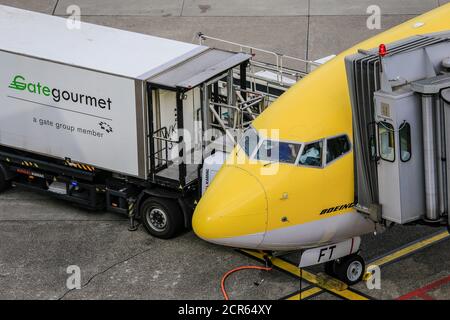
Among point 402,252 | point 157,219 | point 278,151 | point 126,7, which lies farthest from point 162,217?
point 126,7

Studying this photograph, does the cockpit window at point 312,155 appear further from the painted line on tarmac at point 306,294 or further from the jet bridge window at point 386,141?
the painted line on tarmac at point 306,294

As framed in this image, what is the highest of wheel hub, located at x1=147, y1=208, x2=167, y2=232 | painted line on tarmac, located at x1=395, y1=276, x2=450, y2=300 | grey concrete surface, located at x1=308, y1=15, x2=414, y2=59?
grey concrete surface, located at x1=308, y1=15, x2=414, y2=59

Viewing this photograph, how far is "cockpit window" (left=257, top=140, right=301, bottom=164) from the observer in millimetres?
16609

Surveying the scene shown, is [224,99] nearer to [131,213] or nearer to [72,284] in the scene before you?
[131,213]

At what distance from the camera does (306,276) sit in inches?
730

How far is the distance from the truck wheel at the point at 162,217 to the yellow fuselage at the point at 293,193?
2.70 m

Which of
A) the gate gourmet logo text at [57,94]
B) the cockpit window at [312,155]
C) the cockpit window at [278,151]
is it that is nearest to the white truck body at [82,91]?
the gate gourmet logo text at [57,94]

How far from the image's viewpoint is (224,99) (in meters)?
21.5

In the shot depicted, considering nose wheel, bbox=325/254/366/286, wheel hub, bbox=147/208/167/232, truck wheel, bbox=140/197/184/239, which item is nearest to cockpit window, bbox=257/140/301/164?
nose wheel, bbox=325/254/366/286

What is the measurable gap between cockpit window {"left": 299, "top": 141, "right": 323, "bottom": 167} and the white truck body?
4.27 metres

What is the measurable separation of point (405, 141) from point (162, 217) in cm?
648

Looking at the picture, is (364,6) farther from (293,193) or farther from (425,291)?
(293,193)

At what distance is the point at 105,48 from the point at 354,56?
6752 mm

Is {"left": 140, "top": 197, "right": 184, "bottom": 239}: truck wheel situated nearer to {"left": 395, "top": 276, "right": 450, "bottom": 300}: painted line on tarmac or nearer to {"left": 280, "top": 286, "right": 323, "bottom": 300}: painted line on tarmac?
{"left": 280, "top": 286, "right": 323, "bottom": 300}: painted line on tarmac
